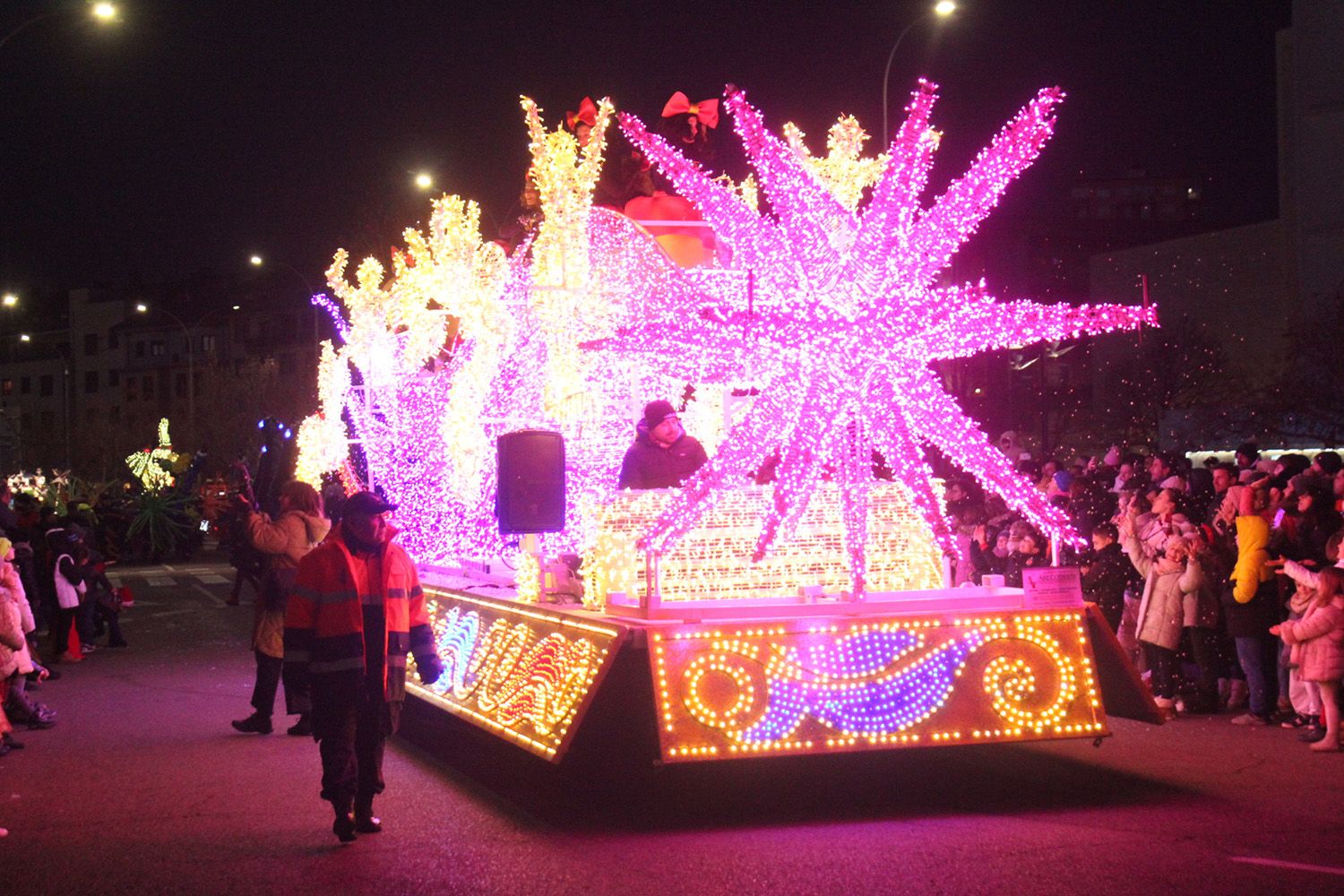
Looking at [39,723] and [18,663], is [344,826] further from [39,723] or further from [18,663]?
[39,723]

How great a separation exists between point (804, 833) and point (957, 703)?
4.58ft

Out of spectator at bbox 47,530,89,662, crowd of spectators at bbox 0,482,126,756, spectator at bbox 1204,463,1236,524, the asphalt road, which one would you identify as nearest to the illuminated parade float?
the asphalt road

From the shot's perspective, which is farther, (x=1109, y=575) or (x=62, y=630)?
(x=62, y=630)

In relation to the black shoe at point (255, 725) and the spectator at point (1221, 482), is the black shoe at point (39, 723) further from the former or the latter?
the spectator at point (1221, 482)

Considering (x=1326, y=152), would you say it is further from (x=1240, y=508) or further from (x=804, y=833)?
(x=804, y=833)

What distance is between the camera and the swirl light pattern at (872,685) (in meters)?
8.73

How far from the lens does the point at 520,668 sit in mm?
10000

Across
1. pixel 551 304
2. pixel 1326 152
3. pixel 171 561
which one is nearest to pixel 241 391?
pixel 171 561

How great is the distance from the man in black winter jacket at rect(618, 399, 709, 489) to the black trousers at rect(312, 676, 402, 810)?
9.10 ft

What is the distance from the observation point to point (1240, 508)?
41.1 ft

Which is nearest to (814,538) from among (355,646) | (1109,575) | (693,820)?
(693,820)

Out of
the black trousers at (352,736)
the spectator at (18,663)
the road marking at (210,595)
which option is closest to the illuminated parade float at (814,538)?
the black trousers at (352,736)

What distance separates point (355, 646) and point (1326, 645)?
6.54 meters

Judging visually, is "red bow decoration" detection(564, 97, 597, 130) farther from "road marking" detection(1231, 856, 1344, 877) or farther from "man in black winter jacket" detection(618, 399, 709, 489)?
"road marking" detection(1231, 856, 1344, 877)
